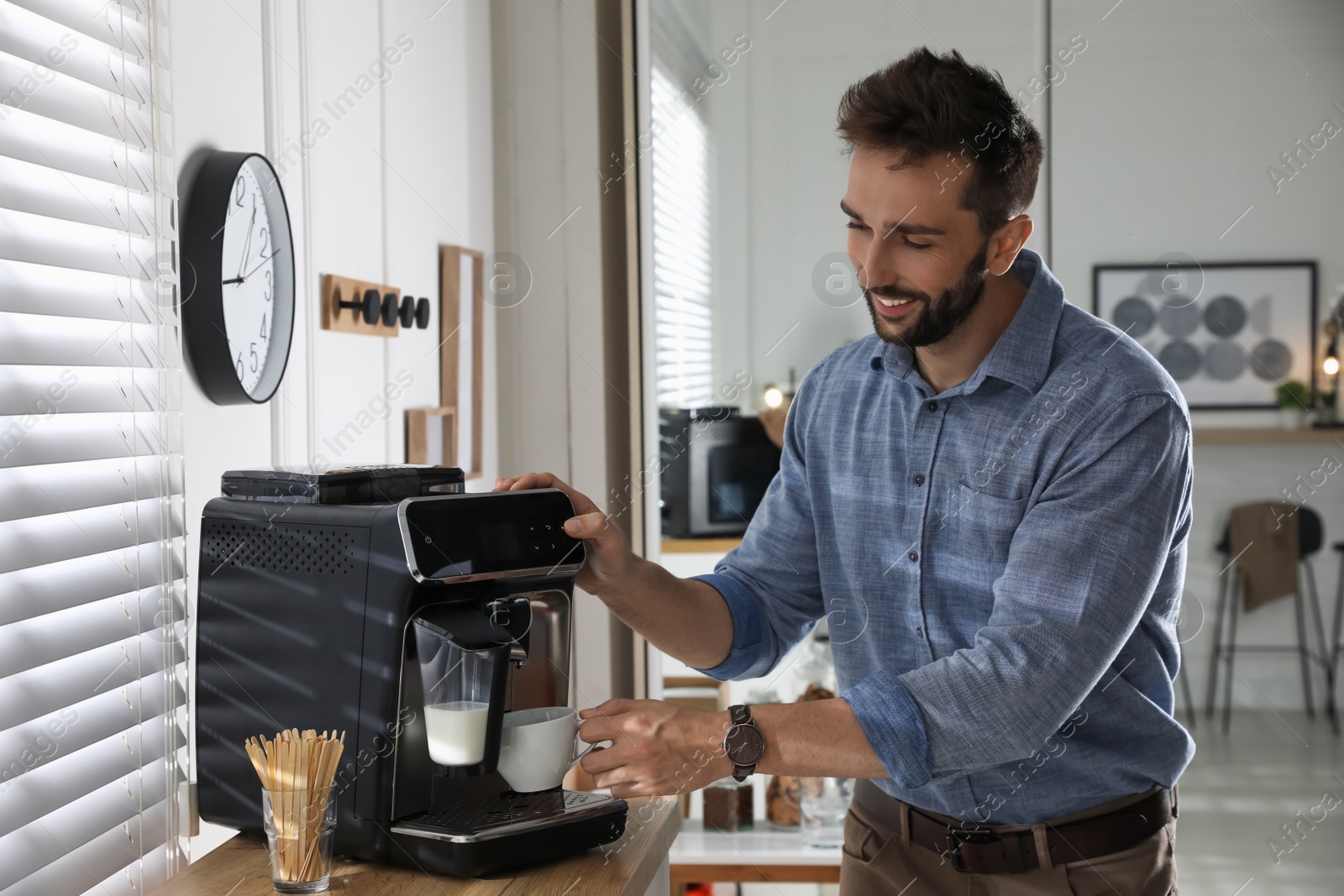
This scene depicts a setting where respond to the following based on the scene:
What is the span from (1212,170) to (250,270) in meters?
2.02

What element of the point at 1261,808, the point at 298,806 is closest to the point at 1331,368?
the point at 1261,808

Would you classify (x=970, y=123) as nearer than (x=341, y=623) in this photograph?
No

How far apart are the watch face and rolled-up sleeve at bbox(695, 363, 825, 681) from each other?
1.48ft

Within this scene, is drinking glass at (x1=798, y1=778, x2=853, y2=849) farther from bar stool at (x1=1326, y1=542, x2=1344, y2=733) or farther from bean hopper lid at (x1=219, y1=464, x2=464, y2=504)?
bean hopper lid at (x1=219, y1=464, x2=464, y2=504)

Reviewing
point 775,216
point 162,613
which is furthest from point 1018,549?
point 775,216

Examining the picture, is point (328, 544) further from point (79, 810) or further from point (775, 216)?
point (775, 216)

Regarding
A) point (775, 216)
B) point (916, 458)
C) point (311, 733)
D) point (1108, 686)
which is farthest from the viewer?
point (775, 216)

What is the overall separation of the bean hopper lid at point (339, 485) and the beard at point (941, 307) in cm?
55

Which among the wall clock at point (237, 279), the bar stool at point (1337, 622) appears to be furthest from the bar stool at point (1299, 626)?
the wall clock at point (237, 279)

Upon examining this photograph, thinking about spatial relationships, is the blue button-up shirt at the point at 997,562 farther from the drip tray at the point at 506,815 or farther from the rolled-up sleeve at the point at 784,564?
the drip tray at the point at 506,815

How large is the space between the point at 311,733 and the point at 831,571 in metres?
0.74

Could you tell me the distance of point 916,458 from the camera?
147cm

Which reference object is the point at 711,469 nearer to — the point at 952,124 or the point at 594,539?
the point at 594,539

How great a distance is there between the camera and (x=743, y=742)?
1119 millimetres
